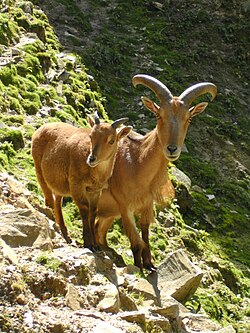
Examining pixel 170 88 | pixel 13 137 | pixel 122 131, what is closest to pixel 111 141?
pixel 122 131

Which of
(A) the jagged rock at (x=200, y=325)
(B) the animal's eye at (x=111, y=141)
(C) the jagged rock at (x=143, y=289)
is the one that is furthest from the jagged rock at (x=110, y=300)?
(B) the animal's eye at (x=111, y=141)

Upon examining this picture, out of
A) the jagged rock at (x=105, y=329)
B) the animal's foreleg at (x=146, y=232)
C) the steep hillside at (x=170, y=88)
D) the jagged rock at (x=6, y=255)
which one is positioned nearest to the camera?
the jagged rock at (x=105, y=329)

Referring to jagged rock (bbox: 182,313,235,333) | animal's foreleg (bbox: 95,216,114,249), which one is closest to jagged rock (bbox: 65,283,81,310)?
jagged rock (bbox: 182,313,235,333)

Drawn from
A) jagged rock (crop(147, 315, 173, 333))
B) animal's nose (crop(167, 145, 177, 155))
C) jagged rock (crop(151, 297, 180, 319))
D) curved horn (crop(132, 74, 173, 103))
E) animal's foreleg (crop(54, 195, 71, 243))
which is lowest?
animal's foreleg (crop(54, 195, 71, 243))

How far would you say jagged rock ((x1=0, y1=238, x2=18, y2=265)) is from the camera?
797 centimetres

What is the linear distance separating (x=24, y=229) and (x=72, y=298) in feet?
4.17

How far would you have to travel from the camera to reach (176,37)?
29.6 metres

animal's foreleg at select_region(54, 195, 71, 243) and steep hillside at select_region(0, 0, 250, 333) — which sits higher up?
animal's foreleg at select_region(54, 195, 71, 243)

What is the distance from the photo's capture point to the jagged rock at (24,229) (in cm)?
880

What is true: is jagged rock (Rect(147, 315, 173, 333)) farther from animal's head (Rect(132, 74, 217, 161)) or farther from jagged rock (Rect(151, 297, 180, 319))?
animal's head (Rect(132, 74, 217, 161))

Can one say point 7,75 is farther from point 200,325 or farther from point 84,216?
point 200,325

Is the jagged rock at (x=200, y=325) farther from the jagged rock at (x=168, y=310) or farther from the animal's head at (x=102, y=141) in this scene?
the animal's head at (x=102, y=141)

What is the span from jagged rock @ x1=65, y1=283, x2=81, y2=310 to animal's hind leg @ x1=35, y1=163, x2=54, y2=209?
13.6ft

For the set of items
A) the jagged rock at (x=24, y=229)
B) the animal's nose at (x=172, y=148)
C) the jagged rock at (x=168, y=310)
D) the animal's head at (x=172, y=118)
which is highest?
the animal's head at (x=172, y=118)
